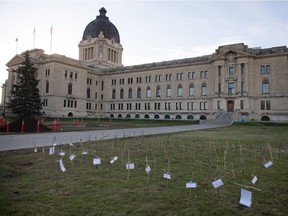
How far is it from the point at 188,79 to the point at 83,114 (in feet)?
112

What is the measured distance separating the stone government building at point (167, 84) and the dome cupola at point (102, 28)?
42 centimetres

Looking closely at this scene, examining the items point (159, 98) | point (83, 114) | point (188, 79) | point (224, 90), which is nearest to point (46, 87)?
point (83, 114)

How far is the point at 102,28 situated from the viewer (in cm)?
8800

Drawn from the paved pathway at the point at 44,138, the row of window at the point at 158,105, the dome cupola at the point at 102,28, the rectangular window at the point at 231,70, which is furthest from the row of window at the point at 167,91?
the paved pathway at the point at 44,138

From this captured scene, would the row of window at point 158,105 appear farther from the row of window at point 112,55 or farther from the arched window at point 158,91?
the row of window at point 112,55

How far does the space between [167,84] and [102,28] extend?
4011cm

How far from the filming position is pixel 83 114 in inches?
2766

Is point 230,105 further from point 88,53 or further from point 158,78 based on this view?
point 88,53

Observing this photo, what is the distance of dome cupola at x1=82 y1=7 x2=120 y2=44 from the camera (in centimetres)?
8788

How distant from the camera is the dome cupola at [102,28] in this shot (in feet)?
288

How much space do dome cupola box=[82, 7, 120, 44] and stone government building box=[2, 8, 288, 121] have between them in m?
0.42

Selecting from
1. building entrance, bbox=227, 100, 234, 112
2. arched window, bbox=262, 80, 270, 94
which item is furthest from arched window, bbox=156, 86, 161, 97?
arched window, bbox=262, 80, 270, 94

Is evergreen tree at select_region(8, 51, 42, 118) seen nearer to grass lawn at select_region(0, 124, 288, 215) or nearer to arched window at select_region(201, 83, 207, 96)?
grass lawn at select_region(0, 124, 288, 215)

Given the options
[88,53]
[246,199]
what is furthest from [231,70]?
[88,53]
